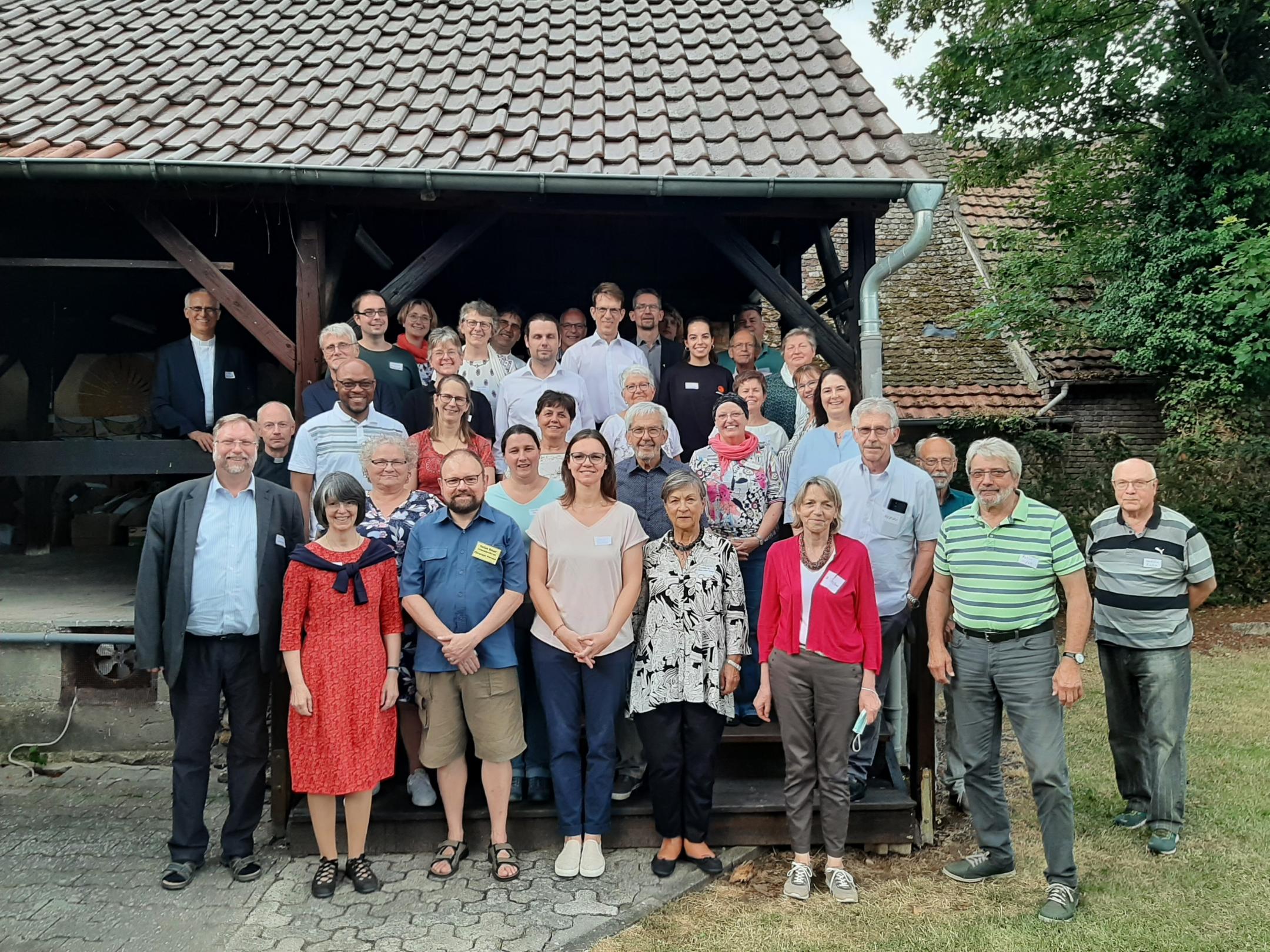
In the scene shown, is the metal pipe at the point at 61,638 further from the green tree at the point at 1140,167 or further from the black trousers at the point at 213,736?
the green tree at the point at 1140,167

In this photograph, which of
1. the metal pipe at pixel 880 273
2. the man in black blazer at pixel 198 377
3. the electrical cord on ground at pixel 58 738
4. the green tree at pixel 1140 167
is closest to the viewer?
the metal pipe at pixel 880 273

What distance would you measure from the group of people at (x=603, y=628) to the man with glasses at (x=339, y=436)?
0.9 inches

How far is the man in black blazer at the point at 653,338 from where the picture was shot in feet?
18.0

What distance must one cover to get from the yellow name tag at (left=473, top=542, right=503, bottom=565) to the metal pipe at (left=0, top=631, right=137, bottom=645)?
8.52 ft

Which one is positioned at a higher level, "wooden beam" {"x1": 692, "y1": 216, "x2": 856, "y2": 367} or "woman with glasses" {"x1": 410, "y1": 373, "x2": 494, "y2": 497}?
"wooden beam" {"x1": 692, "y1": 216, "x2": 856, "y2": 367}

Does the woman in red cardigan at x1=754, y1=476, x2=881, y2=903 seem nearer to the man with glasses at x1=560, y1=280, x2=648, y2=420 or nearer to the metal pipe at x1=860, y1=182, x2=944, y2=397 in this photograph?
the metal pipe at x1=860, y1=182, x2=944, y2=397

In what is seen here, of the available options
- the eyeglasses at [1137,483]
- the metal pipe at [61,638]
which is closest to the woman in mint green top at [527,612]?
the metal pipe at [61,638]

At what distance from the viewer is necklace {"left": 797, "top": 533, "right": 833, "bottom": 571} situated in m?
3.57

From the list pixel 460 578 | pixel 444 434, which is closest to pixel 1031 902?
pixel 460 578

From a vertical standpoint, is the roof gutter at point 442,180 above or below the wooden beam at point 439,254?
above

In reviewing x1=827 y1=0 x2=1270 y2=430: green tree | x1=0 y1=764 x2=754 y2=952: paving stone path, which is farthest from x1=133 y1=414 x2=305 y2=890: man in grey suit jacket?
x1=827 y1=0 x2=1270 y2=430: green tree

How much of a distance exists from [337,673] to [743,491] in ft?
6.45

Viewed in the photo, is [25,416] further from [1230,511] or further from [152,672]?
[1230,511]

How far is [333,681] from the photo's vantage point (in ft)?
11.7
